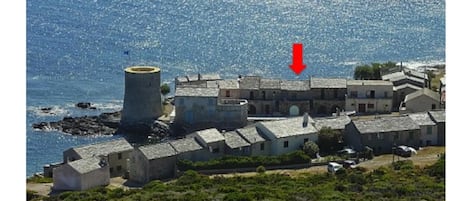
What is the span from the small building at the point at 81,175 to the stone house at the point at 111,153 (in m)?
2.11

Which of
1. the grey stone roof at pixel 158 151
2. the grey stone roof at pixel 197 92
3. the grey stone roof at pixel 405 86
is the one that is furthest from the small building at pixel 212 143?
the grey stone roof at pixel 405 86

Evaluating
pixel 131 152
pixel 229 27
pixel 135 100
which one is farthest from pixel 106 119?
pixel 229 27

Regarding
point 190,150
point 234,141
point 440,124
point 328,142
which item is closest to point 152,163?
point 190,150

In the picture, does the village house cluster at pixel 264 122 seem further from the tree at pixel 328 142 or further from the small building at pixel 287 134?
the tree at pixel 328 142

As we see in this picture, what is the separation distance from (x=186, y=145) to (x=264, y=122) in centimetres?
594

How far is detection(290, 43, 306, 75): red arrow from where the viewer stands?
3496 inches

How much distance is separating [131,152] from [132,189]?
13.6ft

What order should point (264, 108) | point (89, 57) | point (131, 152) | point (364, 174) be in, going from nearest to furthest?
point (364, 174)
point (131, 152)
point (264, 108)
point (89, 57)

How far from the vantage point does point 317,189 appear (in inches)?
1887

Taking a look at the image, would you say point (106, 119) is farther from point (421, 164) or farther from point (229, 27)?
point (229, 27)

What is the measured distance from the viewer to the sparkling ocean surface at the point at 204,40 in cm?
8769

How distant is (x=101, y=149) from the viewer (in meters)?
56.5

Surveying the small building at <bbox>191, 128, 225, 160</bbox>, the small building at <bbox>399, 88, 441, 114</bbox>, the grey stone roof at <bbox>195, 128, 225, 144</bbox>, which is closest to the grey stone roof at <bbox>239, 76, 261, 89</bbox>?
the small building at <bbox>399, 88, 441, 114</bbox>

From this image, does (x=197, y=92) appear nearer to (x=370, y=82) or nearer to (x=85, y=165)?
(x=370, y=82)
